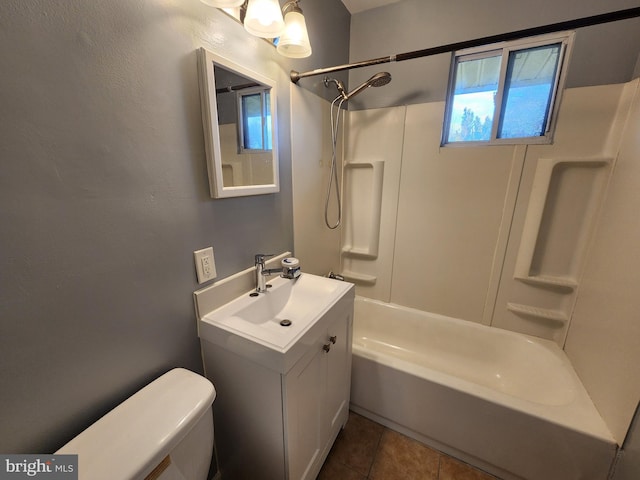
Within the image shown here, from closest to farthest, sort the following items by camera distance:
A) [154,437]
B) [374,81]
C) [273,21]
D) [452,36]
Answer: [154,437], [273,21], [374,81], [452,36]

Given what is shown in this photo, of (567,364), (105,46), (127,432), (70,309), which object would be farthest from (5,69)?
(567,364)

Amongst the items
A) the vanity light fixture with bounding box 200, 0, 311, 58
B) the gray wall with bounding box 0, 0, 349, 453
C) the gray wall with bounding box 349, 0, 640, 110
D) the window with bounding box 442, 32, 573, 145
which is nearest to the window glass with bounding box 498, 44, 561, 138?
the window with bounding box 442, 32, 573, 145

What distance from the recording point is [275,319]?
3.96 feet

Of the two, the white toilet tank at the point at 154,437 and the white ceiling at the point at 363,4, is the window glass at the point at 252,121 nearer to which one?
the white toilet tank at the point at 154,437

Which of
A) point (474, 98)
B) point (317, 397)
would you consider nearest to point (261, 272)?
point (317, 397)

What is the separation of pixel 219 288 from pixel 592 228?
6.57ft

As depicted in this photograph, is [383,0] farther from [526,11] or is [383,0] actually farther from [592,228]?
[592,228]

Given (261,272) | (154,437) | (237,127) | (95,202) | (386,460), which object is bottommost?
(386,460)

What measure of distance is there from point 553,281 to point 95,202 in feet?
7.31

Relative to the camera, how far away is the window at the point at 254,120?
108 cm

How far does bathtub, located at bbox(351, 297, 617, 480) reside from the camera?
3.60 feet

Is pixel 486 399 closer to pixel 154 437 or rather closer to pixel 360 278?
pixel 360 278

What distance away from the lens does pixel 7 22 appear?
20.0 inches

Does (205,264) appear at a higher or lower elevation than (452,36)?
lower
